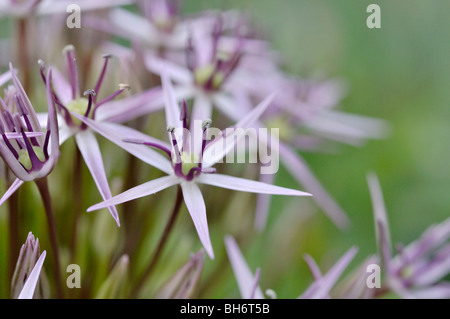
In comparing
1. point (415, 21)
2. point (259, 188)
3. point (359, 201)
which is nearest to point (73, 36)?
point (259, 188)

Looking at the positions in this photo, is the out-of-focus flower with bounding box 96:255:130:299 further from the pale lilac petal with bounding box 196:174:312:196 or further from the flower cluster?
the pale lilac petal with bounding box 196:174:312:196

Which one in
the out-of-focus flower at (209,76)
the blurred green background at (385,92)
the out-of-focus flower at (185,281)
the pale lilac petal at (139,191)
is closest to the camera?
the pale lilac petal at (139,191)

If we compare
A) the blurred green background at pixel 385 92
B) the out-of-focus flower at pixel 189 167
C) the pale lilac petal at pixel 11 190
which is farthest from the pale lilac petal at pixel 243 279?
the blurred green background at pixel 385 92

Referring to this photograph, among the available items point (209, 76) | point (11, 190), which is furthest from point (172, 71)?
point (11, 190)

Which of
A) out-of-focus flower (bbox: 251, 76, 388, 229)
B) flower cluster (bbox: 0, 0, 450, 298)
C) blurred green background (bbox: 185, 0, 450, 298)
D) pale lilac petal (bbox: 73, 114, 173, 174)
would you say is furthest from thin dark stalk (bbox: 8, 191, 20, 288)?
blurred green background (bbox: 185, 0, 450, 298)

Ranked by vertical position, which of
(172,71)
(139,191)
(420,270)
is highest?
(172,71)

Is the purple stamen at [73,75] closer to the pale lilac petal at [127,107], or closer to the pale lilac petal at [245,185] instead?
the pale lilac petal at [127,107]

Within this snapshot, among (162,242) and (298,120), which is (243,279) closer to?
(162,242)
